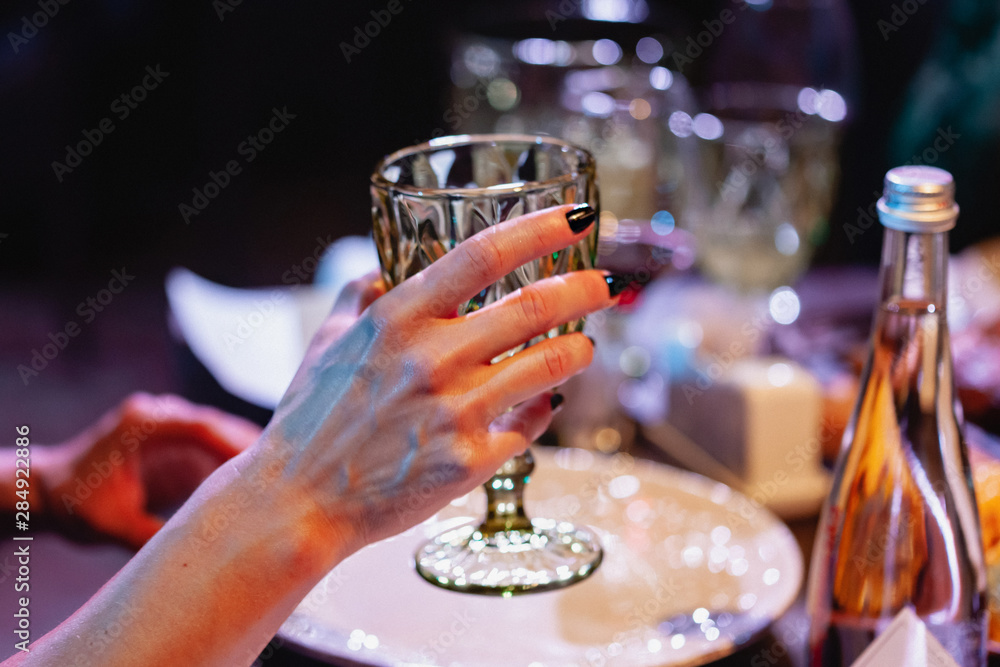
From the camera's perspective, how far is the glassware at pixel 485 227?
48cm

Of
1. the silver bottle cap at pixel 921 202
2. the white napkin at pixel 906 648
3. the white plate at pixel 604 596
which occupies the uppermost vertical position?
the silver bottle cap at pixel 921 202

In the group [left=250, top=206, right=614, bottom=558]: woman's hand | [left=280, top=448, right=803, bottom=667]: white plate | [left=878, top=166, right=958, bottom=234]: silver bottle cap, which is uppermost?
[left=878, top=166, right=958, bottom=234]: silver bottle cap

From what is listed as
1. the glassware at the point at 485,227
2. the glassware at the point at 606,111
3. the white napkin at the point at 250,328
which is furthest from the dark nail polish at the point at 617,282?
the white napkin at the point at 250,328

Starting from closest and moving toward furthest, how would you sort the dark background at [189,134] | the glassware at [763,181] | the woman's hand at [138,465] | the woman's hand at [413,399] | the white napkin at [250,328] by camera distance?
the woman's hand at [413,399], the woman's hand at [138,465], the white napkin at [250,328], the glassware at [763,181], the dark background at [189,134]

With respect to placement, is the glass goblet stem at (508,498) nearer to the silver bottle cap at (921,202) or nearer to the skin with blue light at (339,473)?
the skin with blue light at (339,473)

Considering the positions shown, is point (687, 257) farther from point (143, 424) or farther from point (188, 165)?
point (188, 165)

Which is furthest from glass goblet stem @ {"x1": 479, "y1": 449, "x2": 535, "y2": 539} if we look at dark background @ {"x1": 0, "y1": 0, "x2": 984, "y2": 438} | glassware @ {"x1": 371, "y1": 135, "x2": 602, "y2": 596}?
dark background @ {"x1": 0, "y1": 0, "x2": 984, "y2": 438}

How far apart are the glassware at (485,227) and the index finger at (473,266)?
46mm

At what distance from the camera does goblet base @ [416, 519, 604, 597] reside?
53cm

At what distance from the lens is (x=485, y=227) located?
486mm

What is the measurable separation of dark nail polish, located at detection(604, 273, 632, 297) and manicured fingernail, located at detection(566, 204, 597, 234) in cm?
3

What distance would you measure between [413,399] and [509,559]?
0.57ft

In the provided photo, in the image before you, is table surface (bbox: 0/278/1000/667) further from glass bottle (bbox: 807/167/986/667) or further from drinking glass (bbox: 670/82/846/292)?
drinking glass (bbox: 670/82/846/292)

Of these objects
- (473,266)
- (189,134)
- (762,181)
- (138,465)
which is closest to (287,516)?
(473,266)
